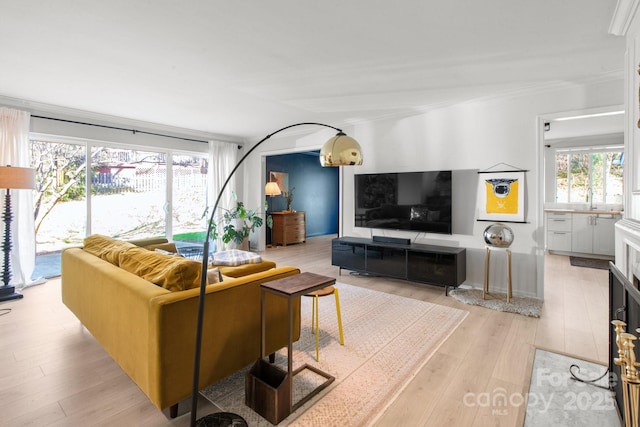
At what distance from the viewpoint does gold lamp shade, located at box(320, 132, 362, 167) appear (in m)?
2.33

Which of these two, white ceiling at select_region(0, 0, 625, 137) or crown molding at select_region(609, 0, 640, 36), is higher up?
white ceiling at select_region(0, 0, 625, 137)

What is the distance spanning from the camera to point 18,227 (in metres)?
4.18

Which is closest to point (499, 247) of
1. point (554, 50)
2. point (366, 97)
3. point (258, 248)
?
point (554, 50)

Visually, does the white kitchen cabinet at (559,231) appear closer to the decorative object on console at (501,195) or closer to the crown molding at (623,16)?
the decorative object on console at (501,195)

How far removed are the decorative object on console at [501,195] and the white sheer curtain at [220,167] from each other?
4.57 metres

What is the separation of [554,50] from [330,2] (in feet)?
6.50

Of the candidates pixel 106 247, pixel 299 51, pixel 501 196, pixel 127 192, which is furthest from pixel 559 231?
pixel 127 192

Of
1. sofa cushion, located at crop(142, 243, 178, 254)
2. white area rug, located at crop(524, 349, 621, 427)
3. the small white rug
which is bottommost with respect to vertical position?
white area rug, located at crop(524, 349, 621, 427)

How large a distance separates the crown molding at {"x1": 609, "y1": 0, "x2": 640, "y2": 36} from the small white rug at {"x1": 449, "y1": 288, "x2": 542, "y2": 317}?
2425mm

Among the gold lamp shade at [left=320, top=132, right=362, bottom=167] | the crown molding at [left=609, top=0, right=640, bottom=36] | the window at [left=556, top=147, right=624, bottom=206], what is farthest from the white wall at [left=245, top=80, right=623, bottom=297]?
the window at [left=556, top=147, right=624, bottom=206]

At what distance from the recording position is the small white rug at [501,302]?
3.31 m

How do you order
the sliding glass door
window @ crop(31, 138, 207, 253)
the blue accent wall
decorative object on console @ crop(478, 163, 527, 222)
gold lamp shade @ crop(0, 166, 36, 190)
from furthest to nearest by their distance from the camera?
the blue accent wall, the sliding glass door, window @ crop(31, 138, 207, 253), decorative object on console @ crop(478, 163, 527, 222), gold lamp shade @ crop(0, 166, 36, 190)

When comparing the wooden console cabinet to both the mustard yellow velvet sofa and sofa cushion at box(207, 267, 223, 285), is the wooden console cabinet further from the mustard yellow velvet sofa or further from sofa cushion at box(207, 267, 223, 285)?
sofa cushion at box(207, 267, 223, 285)

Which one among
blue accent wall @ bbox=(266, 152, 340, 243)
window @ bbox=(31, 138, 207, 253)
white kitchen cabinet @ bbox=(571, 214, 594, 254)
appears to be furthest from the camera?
blue accent wall @ bbox=(266, 152, 340, 243)
